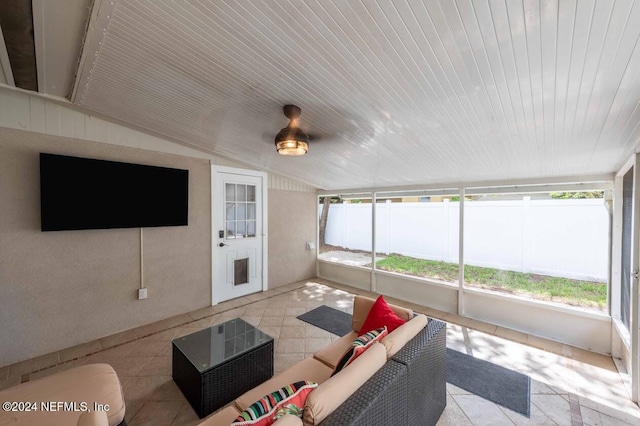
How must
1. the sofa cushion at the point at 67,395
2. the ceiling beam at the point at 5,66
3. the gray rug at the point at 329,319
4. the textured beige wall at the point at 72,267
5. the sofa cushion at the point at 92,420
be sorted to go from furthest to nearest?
the gray rug at the point at 329,319, the textured beige wall at the point at 72,267, the ceiling beam at the point at 5,66, the sofa cushion at the point at 67,395, the sofa cushion at the point at 92,420

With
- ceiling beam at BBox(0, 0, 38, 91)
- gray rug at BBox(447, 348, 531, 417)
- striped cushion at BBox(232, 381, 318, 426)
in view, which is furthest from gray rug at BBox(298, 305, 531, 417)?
ceiling beam at BBox(0, 0, 38, 91)

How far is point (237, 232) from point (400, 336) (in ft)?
11.1

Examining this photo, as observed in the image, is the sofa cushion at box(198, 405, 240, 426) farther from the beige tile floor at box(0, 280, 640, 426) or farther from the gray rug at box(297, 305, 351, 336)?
the gray rug at box(297, 305, 351, 336)

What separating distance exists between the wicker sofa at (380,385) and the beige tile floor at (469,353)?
0.56 m

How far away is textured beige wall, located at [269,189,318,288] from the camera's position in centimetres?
490

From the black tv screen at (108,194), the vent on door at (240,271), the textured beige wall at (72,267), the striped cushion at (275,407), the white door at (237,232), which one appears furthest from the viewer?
the vent on door at (240,271)

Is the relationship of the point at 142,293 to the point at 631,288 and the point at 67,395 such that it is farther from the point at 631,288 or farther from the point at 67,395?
the point at 631,288

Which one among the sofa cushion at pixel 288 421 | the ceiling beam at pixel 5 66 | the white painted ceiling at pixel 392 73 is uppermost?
the ceiling beam at pixel 5 66

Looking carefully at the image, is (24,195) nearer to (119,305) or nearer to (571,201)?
(119,305)

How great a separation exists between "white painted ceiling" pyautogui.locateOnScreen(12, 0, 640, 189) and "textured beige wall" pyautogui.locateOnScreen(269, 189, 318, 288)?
228 centimetres

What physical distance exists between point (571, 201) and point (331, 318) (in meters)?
3.30

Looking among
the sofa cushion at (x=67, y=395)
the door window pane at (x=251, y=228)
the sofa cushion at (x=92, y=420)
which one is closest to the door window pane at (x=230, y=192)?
the door window pane at (x=251, y=228)

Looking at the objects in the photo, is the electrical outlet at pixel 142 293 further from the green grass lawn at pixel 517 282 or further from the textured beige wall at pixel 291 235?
the green grass lawn at pixel 517 282

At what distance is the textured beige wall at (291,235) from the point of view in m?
4.90
